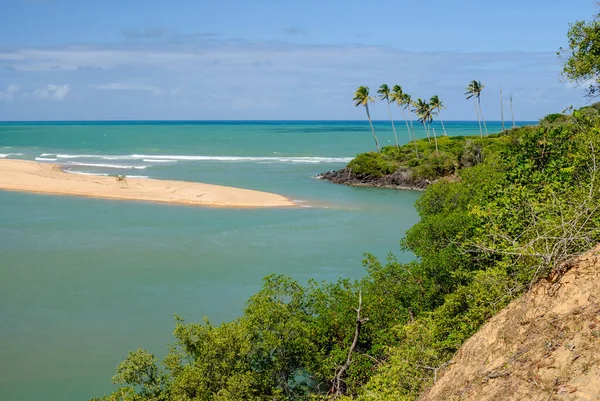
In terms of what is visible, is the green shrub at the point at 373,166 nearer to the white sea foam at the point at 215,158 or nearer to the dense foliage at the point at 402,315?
the white sea foam at the point at 215,158

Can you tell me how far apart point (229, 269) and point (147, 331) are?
8.57 meters

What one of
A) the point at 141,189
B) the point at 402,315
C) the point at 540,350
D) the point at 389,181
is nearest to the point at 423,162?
the point at 389,181

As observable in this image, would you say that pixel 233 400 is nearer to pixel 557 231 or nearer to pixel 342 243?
pixel 557 231

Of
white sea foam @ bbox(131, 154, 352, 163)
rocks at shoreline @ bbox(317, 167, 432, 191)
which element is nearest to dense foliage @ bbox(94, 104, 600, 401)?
rocks at shoreline @ bbox(317, 167, 432, 191)

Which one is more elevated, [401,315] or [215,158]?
[215,158]

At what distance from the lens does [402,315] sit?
17094 millimetres

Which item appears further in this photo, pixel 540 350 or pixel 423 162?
pixel 423 162

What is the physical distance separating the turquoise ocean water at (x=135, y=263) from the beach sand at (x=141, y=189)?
2.40 meters

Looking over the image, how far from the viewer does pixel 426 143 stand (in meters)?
77.9

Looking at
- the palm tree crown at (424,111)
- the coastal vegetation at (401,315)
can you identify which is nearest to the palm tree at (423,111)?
the palm tree crown at (424,111)

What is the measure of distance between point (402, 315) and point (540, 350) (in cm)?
763

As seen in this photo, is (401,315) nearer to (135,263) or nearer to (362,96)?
(135,263)

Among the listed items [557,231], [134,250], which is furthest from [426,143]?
[557,231]

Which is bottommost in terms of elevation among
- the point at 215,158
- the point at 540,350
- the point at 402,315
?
the point at 402,315
